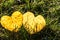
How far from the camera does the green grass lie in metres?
3.75

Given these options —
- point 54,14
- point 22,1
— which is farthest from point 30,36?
point 22,1

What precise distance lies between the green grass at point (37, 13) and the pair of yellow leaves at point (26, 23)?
79mm

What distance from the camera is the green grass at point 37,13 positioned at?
12.3 ft

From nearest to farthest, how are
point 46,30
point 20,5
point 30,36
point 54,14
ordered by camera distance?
point 30,36 → point 46,30 → point 54,14 → point 20,5

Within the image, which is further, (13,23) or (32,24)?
(13,23)

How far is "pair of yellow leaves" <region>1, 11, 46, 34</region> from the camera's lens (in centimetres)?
373

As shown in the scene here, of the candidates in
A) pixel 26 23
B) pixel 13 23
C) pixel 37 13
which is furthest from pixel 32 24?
pixel 37 13

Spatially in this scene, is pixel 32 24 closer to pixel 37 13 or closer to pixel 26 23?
pixel 26 23

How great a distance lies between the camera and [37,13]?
4500 millimetres

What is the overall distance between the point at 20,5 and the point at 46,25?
97 centimetres

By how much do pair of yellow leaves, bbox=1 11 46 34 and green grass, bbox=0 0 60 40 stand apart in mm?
79

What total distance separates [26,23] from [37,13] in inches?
30.2

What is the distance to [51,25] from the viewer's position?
164 inches

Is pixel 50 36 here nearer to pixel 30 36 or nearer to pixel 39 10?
pixel 30 36
